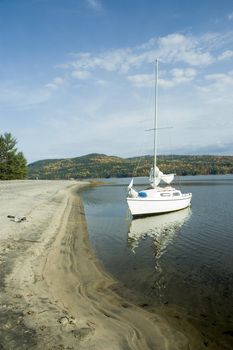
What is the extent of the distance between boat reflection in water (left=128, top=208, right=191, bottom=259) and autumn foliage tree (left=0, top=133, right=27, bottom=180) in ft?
223

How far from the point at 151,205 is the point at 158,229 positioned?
748cm

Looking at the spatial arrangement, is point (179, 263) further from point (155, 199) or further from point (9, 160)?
point (9, 160)

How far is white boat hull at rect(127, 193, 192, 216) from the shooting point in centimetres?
3609

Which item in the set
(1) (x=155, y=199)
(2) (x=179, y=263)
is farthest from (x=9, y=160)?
(2) (x=179, y=263)

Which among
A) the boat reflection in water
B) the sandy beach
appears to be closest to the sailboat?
the boat reflection in water

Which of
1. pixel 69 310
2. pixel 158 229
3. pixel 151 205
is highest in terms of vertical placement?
pixel 151 205

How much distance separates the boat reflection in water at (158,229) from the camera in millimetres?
23414

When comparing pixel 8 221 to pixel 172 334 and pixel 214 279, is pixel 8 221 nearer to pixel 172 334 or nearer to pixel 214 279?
pixel 214 279

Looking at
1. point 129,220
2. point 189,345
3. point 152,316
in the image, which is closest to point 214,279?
point 152,316

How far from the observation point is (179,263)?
18.2 metres

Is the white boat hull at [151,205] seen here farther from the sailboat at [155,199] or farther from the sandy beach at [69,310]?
the sandy beach at [69,310]

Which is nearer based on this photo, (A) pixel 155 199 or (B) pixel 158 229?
(B) pixel 158 229

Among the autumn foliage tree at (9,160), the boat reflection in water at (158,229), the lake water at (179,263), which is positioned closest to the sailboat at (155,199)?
the boat reflection in water at (158,229)

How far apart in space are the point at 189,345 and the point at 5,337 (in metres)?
5.06
